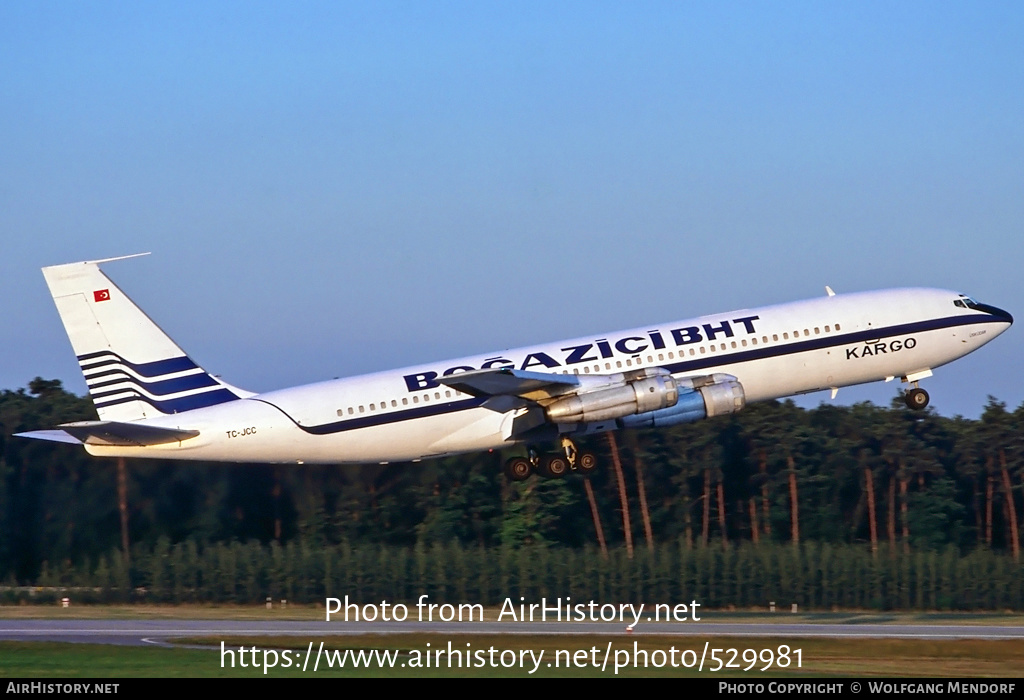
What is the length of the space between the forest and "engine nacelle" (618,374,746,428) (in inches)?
513

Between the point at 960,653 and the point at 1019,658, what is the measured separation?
5.13 feet

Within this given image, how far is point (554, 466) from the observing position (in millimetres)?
45156

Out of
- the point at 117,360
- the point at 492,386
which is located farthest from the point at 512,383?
the point at 117,360

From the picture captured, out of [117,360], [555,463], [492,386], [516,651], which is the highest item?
[117,360]

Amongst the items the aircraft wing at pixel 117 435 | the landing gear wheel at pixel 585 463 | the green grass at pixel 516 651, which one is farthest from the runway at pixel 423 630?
the aircraft wing at pixel 117 435

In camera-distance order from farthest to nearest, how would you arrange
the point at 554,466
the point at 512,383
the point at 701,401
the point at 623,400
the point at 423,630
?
the point at 554,466
the point at 701,401
the point at 423,630
the point at 623,400
the point at 512,383

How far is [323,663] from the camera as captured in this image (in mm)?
35094

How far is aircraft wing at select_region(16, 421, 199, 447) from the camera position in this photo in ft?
137

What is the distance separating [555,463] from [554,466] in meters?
0.12

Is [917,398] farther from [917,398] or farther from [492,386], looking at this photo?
[492,386]

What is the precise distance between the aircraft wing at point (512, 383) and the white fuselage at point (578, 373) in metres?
0.87

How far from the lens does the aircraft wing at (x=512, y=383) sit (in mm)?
41250

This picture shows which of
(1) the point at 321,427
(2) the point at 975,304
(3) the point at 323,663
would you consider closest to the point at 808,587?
(2) the point at 975,304

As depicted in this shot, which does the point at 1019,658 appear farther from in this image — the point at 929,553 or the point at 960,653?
the point at 929,553
